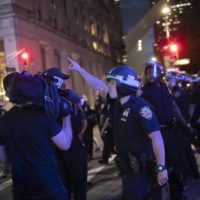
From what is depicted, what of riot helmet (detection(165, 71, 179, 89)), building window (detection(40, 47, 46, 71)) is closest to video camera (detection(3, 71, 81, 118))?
riot helmet (detection(165, 71, 179, 89))

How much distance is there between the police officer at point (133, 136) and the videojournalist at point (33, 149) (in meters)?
0.80

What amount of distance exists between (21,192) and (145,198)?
1.18m

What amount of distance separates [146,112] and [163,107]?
2271 millimetres

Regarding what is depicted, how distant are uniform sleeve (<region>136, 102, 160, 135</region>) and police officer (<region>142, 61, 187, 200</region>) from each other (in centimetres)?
218

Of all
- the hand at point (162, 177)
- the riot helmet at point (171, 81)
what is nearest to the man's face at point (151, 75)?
the hand at point (162, 177)

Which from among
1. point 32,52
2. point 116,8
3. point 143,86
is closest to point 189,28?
point 32,52

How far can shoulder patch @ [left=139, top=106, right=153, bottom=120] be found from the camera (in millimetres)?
4637

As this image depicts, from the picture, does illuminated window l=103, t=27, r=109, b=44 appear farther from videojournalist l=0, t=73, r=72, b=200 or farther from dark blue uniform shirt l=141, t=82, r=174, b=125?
videojournalist l=0, t=73, r=72, b=200

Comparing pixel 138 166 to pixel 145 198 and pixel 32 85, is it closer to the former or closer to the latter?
pixel 145 198

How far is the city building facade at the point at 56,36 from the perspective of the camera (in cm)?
2769

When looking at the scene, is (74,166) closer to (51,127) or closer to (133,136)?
(133,136)

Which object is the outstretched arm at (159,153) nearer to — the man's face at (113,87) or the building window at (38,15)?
the man's face at (113,87)

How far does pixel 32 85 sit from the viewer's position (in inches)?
153

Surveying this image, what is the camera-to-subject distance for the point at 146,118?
182 inches
